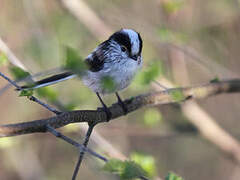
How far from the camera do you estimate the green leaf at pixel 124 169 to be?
5.51ft

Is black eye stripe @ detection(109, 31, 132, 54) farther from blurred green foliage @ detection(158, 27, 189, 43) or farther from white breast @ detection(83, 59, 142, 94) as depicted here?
blurred green foliage @ detection(158, 27, 189, 43)

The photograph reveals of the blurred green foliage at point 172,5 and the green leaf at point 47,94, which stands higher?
the blurred green foliage at point 172,5

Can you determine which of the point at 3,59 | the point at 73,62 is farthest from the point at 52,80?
the point at 73,62

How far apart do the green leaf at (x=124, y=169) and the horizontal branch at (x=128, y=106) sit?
374 millimetres

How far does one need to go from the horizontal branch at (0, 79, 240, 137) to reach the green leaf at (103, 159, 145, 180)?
0.37 m

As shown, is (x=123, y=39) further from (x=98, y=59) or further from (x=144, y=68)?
(x=144, y=68)

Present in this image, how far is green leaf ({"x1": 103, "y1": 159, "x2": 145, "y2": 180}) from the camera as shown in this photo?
5.51 ft

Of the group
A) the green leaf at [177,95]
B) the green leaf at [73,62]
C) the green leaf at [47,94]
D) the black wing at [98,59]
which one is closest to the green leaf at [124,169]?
the green leaf at [73,62]

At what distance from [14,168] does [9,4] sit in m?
2.03

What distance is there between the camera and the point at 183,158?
19.3ft

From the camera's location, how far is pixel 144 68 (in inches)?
146

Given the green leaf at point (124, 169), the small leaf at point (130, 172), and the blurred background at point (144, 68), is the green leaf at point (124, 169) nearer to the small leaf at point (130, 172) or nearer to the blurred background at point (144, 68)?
the small leaf at point (130, 172)

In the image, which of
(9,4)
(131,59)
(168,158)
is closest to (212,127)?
(131,59)

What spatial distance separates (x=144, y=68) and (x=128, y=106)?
880 mm
